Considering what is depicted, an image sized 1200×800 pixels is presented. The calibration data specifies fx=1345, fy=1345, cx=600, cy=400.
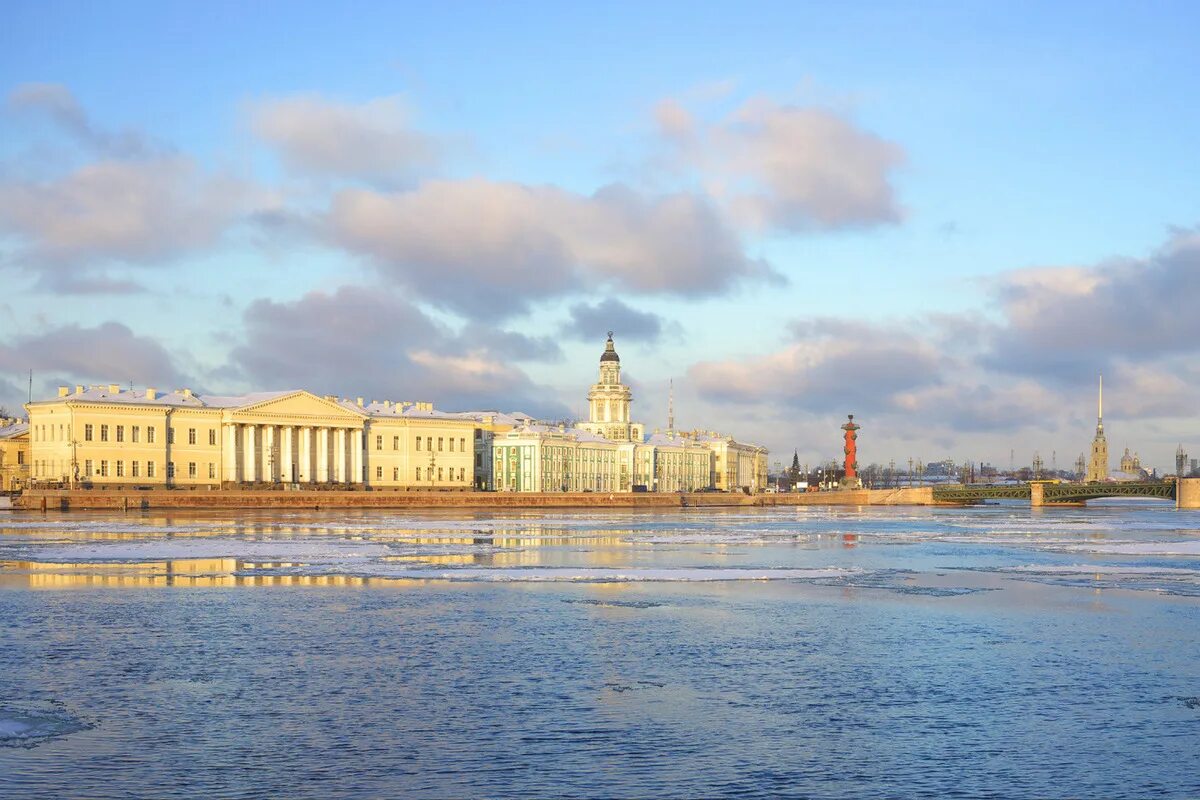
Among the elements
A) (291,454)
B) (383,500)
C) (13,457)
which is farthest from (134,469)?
(383,500)

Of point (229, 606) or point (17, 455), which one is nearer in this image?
point (229, 606)

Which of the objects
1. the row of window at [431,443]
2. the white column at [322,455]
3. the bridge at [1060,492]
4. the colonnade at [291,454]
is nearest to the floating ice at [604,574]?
the bridge at [1060,492]

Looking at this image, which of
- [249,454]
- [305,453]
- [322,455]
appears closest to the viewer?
[249,454]

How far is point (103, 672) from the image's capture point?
15750 millimetres

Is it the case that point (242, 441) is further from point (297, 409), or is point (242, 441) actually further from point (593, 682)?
point (593, 682)

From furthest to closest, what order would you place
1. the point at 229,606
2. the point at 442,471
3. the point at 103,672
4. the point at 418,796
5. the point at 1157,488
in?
the point at 442,471 → the point at 1157,488 → the point at 229,606 → the point at 103,672 → the point at 418,796

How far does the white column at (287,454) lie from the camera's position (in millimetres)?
110875

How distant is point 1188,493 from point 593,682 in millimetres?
105511

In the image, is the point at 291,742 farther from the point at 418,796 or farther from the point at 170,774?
the point at 418,796

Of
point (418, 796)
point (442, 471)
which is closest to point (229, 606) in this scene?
point (418, 796)

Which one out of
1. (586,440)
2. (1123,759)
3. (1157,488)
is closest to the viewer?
(1123,759)

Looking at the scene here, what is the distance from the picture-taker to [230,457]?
108438mm

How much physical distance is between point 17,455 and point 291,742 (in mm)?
112079

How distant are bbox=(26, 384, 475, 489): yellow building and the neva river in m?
74.7
